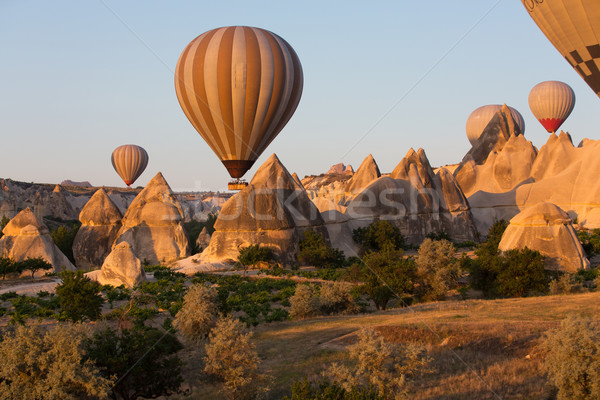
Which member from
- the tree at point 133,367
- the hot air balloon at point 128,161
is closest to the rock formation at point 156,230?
the tree at point 133,367

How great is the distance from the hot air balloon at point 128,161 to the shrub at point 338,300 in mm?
62191

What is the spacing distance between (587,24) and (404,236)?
72.5 feet

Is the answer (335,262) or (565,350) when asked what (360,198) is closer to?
(335,262)

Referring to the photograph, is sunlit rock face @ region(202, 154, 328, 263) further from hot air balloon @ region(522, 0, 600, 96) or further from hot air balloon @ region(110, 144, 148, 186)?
hot air balloon @ region(110, 144, 148, 186)

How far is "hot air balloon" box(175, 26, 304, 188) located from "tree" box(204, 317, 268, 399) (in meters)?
24.4

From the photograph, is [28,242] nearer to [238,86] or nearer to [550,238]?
[238,86]

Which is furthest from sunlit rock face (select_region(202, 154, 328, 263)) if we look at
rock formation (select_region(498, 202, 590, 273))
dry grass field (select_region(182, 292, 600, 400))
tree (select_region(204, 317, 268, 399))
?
tree (select_region(204, 317, 268, 399))

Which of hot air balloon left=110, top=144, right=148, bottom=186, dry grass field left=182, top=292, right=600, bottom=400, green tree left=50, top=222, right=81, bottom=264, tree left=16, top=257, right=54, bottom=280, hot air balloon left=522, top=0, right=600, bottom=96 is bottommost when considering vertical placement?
dry grass field left=182, top=292, right=600, bottom=400

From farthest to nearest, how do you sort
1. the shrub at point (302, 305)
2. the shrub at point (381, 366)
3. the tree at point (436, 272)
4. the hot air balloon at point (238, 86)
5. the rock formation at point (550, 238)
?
the hot air balloon at point (238, 86)
the rock formation at point (550, 238)
the tree at point (436, 272)
the shrub at point (302, 305)
the shrub at point (381, 366)

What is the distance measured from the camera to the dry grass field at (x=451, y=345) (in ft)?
33.2

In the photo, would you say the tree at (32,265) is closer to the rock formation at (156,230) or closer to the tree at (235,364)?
the rock formation at (156,230)

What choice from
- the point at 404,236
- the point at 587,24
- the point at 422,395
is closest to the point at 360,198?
the point at 404,236

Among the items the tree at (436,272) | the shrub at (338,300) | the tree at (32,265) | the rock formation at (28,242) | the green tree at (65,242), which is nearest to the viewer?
the shrub at (338,300)

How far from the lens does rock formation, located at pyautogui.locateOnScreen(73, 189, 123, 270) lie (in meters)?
38.2
